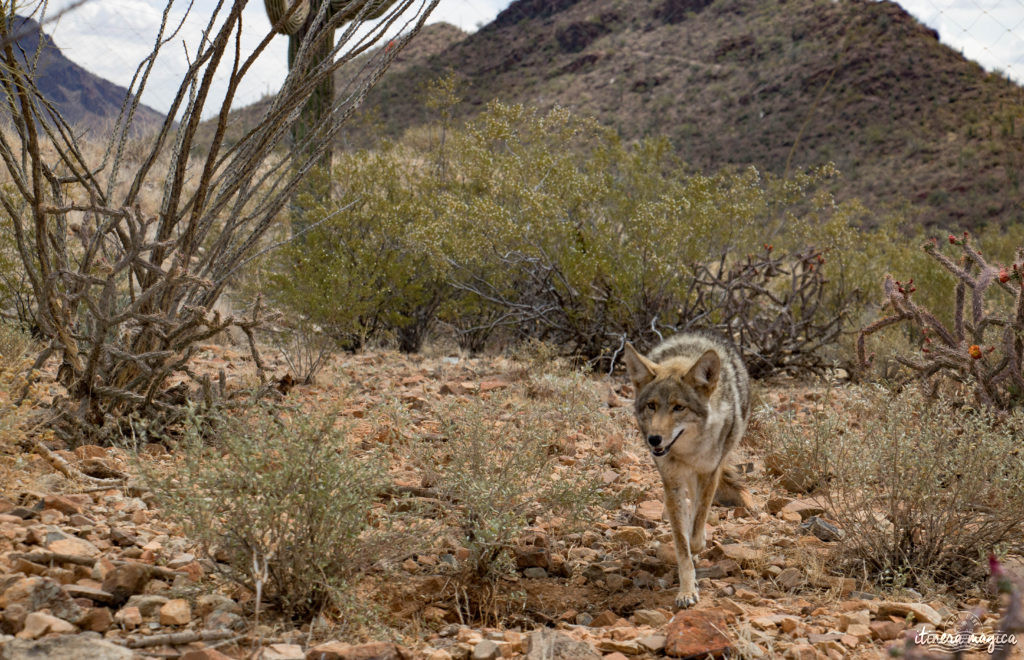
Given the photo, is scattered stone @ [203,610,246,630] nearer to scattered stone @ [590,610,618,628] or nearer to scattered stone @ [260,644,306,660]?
scattered stone @ [260,644,306,660]

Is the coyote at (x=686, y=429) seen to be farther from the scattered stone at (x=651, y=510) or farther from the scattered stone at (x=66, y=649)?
the scattered stone at (x=66, y=649)

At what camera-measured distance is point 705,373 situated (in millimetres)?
3900

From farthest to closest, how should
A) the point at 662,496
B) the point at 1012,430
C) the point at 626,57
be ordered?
the point at 626,57
the point at 1012,430
the point at 662,496

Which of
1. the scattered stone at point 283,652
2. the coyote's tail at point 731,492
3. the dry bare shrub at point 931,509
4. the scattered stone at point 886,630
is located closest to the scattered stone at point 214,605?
the scattered stone at point 283,652

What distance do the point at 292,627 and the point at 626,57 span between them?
52.4m

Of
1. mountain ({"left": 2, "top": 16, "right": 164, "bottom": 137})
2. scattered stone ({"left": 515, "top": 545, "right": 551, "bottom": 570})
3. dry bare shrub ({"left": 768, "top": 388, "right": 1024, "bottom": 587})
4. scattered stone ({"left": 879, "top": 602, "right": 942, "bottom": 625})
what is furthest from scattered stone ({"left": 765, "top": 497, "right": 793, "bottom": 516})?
mountain ({"left": 2, "top": 16, "right": 164, "bottom": 137})

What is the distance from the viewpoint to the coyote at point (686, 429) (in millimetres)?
3752

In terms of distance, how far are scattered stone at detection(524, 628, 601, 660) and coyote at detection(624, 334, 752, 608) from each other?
0.98 metres

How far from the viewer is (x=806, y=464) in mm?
5145

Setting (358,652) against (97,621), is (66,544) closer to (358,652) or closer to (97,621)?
(97,621)

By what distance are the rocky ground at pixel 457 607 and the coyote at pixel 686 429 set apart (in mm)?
243

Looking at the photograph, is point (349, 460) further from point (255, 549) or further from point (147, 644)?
point (147, 644)

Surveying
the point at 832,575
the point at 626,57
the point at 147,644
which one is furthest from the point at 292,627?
the point at 626,57

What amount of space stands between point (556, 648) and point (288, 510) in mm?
1104
